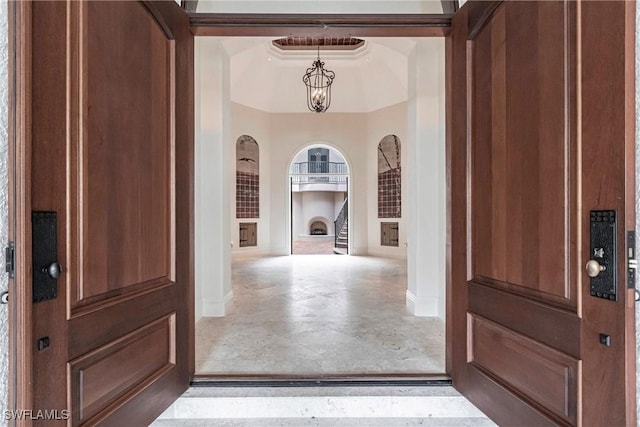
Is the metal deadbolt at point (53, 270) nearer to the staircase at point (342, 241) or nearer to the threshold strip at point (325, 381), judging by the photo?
the threshold strip at point (325, 381)

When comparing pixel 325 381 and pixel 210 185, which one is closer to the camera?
pixel 325 381

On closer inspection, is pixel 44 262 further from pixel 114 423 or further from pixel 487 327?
pixel 487 327

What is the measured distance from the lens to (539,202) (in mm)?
1129

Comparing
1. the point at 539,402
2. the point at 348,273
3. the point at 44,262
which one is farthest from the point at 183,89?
the point at 348,273

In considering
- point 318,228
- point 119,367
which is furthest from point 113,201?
point 318,228

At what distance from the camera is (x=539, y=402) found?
3.78 ft

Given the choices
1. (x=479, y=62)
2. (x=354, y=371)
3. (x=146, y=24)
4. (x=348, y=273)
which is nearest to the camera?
(x=146, y=24)

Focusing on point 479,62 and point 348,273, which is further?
point 348,273

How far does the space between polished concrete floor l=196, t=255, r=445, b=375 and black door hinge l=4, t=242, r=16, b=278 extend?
1.20 m

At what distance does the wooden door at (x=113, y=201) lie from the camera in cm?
95

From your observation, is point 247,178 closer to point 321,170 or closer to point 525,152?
point 525,152

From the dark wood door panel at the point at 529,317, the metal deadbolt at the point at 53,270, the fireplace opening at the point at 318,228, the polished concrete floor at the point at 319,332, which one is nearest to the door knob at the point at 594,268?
the dark wood door panel at the point at 529,317

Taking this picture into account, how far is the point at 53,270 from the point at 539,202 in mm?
1656

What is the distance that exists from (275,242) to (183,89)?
606 centimetres
